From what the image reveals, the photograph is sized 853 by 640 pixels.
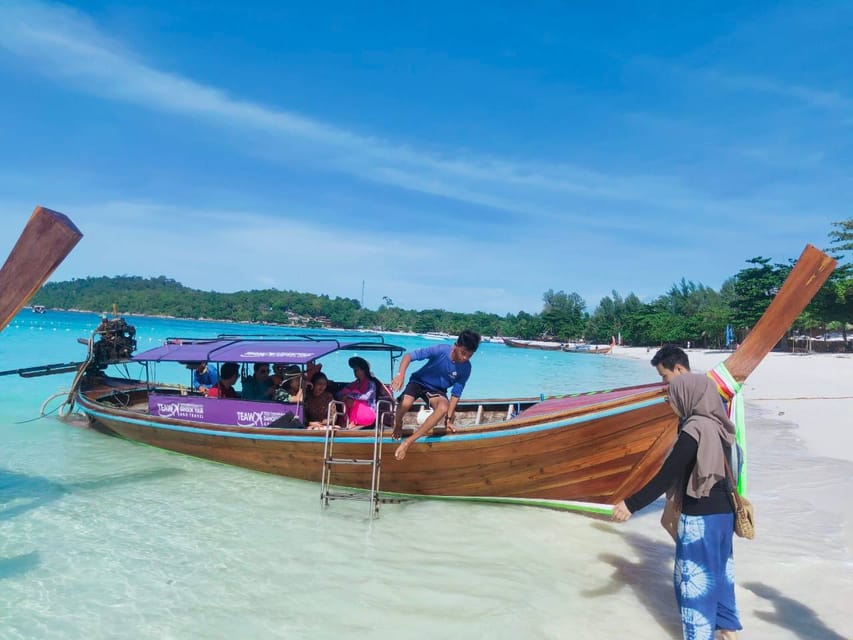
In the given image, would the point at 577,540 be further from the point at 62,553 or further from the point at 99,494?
the point at 99,494

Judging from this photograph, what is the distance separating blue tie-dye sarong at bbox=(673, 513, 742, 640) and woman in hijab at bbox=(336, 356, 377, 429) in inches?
193

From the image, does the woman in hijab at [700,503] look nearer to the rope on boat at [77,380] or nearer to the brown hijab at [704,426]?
the brown hijab at [704,426]

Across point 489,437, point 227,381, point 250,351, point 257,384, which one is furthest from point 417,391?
point 227,381

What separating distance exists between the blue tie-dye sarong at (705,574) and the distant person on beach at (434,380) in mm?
3155

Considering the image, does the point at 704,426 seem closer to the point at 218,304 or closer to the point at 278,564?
the point at 278,564

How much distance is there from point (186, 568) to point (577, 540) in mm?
4064

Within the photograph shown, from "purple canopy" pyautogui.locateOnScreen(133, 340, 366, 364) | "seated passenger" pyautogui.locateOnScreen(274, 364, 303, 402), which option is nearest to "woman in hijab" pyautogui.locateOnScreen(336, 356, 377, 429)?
"purple canopy" pyautogui.locateOnScreen(133, 340, 366, 364)

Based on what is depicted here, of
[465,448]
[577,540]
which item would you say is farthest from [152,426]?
[577,540]

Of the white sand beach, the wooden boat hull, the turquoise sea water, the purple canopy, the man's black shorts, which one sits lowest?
the turquoise sea water

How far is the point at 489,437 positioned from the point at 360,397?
2.34 meters

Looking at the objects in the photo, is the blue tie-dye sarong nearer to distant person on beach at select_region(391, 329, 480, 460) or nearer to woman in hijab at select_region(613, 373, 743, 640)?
woman in hijab at select_region(613, 373, 743, 640)

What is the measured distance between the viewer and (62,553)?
5.65 metres

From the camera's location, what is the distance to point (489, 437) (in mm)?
6305

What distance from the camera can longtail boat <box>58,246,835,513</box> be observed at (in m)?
5.29
